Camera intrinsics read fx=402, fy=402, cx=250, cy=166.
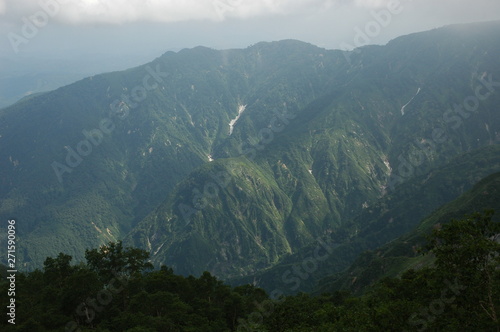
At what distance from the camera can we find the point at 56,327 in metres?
75.2

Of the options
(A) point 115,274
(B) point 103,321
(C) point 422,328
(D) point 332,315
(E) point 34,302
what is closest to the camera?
(C) point 422,328

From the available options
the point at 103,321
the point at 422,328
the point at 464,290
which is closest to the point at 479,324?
the point at 464,290

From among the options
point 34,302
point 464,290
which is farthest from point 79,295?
point 464,290

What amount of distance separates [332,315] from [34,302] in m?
62.6

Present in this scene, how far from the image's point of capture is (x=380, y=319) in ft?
178

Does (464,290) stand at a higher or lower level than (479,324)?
higher

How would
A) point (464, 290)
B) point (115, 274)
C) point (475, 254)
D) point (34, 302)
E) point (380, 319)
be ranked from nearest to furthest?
point (475, 254) < point (464, 290) < point (380, 319) < point (34, 302) < point (115, 274)

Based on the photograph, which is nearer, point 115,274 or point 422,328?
point 422,328

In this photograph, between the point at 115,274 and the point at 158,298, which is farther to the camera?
the point at 115,274

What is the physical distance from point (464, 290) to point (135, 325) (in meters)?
56.3

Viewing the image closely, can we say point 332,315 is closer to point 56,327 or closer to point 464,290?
point 464,290

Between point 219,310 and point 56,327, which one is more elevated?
point 56,327

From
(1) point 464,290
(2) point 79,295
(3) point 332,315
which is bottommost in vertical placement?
(3) point 332,315

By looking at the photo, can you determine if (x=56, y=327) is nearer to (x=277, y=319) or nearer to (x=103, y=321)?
(x=103, y=321)
